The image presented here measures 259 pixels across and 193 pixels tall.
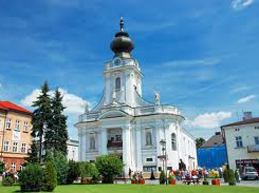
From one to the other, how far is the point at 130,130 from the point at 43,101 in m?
15.0

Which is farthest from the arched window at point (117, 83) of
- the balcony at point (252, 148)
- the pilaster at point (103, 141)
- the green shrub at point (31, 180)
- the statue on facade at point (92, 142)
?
the green shrub at point (31, 180)

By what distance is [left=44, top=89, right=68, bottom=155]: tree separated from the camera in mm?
33656

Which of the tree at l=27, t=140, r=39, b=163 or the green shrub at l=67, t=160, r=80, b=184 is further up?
the tree at l=27, t=140, r=39, b=163

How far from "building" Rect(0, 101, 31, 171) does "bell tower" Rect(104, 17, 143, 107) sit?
1432cm

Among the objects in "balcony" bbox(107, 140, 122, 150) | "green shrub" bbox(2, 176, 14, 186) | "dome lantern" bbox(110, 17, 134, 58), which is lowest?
"green shrub" bbox(2, 176, 14, 186)

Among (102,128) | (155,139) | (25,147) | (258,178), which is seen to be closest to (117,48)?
(102,128)

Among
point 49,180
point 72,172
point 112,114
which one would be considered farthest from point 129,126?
point 49,180

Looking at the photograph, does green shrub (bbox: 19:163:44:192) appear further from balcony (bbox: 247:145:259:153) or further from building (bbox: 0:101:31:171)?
balcony (bbox: 247:145:259:153)

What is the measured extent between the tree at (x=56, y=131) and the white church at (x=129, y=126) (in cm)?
810

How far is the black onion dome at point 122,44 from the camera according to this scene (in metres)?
48.3

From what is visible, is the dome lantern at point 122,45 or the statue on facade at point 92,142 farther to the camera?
the dome lantern at point 122,45

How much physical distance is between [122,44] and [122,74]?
5983 mm

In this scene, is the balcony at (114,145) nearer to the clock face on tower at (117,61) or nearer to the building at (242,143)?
the clock face on tower at (117,61)

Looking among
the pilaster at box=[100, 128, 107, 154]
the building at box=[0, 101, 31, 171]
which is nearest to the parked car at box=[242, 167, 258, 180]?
the pilaster at box=[100, 128, 107, 154]
